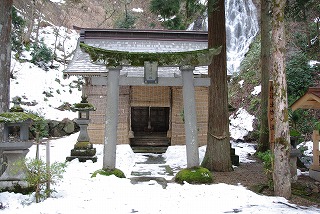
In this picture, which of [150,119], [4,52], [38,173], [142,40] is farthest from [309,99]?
[150,119]

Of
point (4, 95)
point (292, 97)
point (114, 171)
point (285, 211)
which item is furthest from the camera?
point (292, 97)

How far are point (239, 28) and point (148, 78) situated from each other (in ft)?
71.9

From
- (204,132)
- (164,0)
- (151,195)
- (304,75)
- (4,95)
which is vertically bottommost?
(151,195)

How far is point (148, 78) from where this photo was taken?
867cm

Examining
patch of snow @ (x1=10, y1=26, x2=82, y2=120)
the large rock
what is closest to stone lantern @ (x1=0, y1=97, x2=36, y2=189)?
the large rock

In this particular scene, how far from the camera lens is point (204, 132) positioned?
14969 mm

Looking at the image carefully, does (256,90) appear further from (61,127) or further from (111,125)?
(111,125)

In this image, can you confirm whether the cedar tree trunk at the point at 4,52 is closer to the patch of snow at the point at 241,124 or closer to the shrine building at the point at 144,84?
the shrine building at the point at 144,84

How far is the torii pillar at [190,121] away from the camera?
8.48 meters

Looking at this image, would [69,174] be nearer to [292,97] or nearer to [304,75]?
[292,97]

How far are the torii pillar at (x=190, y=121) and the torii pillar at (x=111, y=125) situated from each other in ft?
6.19

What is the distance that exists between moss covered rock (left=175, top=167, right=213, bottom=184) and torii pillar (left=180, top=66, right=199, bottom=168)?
0.25m

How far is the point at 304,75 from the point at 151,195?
1348 centimetres

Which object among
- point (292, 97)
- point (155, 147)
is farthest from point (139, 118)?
point (292, 97)
